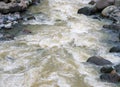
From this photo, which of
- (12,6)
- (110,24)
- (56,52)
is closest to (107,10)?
(110,24)

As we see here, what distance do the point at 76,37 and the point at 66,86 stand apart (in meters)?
3.68

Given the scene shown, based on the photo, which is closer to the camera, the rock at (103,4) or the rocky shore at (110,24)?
Answer: the rocky shore at (110,24)

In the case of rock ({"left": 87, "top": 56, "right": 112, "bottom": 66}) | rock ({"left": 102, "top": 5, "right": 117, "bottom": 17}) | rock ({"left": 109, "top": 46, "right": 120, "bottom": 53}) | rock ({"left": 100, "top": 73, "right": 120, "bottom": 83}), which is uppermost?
rock ({"left": 100, "top": 73, "right": 120, "bottom": 83})

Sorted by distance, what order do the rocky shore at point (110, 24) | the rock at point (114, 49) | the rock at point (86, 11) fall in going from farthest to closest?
the rock at point (86, 11) → the rock at point (114, 49) → the rocky shore at point (110, 24)

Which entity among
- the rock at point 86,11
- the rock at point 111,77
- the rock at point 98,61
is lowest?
the rock at point 86,11

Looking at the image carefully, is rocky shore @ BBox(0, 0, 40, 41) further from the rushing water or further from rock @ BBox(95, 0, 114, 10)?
rock @ BBox(95, 0, 114, 10)

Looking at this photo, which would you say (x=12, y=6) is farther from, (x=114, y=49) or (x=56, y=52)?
(x=114, y=49)


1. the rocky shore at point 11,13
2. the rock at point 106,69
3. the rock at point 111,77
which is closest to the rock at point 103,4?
the rocky shore at point 11,13

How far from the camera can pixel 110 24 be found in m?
12.4

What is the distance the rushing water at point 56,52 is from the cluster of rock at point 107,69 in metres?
0.17

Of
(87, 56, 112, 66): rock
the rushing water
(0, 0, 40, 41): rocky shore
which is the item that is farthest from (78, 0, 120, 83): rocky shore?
(0, 0, 40, 41): rocky shore

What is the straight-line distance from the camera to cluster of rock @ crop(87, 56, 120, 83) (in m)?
7.83

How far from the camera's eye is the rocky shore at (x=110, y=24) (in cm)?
792

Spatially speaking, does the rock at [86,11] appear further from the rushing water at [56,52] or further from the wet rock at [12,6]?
the wet rock at [12,6]
